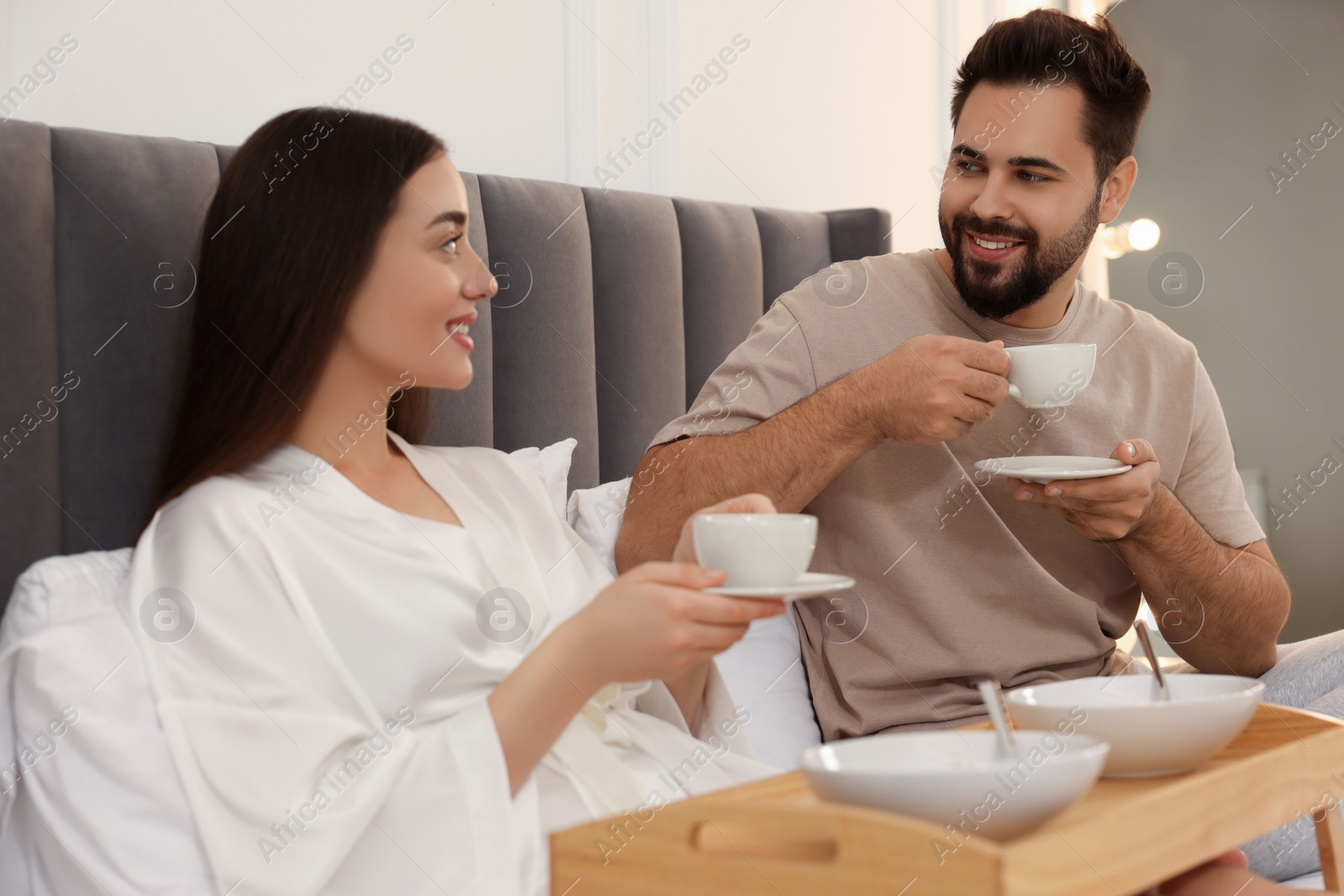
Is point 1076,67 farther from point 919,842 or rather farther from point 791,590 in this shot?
point 919,842

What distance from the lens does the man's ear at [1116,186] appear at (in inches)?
76.0

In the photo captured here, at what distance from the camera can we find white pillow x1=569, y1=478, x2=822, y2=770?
1.62 meters

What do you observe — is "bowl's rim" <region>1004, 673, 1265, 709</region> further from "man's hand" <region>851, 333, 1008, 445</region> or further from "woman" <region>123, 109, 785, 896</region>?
"man's hand" <region>851, 333, 1008, 445</region>

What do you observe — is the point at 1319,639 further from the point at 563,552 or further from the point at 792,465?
the point at 563,552

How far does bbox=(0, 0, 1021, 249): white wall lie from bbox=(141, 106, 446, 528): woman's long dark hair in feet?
1.37

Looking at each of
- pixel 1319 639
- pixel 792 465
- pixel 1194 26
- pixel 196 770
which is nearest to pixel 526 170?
pixel 792 465

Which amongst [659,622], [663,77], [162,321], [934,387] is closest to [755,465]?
[934,387]

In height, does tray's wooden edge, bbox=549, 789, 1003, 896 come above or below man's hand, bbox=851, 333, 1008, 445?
below

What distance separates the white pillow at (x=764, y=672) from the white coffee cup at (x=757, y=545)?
67 cm

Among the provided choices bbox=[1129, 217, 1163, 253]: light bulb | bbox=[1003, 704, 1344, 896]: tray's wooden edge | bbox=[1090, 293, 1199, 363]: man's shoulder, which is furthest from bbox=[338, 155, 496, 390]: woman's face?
bbox=[1129, 217, 1163, 253]: light bulb

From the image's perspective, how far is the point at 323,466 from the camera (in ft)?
4.01

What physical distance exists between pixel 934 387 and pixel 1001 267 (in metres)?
0.42

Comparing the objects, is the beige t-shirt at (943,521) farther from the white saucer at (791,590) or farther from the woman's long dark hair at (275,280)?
the white saucer at (791,590)

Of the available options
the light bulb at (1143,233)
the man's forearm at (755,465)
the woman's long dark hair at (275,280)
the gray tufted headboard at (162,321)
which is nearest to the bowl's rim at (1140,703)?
the man's forearm at (755,465)
